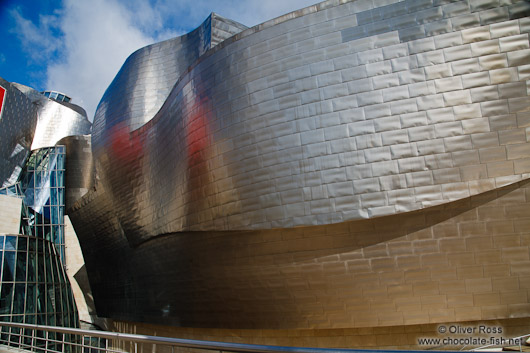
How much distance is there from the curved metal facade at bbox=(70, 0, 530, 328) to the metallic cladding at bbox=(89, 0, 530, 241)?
3cm

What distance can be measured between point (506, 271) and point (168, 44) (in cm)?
1665

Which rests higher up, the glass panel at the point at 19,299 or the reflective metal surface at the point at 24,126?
the reflective metal surface at the point at 24,126

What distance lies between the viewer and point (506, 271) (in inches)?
353

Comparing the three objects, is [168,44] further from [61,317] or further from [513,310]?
[513,310]

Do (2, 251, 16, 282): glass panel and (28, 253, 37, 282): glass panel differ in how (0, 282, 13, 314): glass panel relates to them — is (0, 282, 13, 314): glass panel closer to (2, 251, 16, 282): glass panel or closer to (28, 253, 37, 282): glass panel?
(2, 251, 16, 282): glass panel

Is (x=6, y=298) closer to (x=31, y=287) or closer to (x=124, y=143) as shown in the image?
(x=31, y=287)

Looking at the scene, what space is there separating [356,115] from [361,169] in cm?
126

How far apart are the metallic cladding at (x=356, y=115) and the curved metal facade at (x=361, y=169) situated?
0.10ft

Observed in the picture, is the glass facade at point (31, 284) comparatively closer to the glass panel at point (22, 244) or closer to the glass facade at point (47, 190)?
the glass panel at point (22, 244)

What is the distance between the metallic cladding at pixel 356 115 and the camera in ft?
29.6

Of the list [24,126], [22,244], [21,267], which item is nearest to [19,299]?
[21,267]

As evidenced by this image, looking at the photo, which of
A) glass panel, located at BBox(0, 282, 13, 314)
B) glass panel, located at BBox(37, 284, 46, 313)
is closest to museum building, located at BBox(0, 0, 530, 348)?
glass panel, located at BBox(0, 282, 13, 314)

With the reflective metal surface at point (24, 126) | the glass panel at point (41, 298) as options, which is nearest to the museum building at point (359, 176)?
the glass panel at point (41, 298)

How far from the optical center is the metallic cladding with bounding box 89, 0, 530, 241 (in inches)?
355
